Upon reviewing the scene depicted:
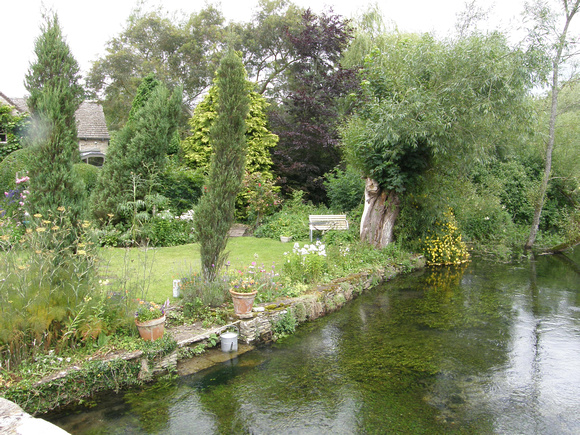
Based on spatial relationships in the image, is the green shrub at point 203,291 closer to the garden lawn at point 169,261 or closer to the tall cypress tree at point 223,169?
the tall cypress tree at point 223,169

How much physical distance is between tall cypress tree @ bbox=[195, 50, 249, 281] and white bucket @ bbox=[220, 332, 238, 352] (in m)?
1.23

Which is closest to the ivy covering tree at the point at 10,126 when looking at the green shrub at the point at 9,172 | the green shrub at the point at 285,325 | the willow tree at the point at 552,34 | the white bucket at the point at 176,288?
the green shrub at the point at 9,172

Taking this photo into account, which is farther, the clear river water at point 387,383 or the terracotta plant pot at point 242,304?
the terracotta plant pot at point 242,304

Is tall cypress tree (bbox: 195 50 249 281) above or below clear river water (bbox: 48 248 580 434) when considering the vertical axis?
above

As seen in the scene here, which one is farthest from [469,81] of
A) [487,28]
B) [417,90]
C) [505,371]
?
[505,371]

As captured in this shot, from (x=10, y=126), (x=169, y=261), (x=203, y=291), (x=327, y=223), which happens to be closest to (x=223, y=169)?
(x=203, y=291)

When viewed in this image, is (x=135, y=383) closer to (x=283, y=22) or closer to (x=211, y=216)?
(x=211, y=216)

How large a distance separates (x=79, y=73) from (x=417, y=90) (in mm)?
7669

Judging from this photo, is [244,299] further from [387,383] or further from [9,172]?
[9,172]

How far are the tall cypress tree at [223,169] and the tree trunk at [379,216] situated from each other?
5.50m

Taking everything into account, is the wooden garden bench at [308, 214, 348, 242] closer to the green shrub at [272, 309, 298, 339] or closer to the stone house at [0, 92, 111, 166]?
the green shrub at [272, 309, 298, 339]

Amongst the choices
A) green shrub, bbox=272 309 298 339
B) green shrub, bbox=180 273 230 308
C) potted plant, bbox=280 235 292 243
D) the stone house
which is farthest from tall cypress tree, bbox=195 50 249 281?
the stone house

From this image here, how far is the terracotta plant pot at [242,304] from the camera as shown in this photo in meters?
5.73

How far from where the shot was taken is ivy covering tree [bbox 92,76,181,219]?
10508 millimetres
